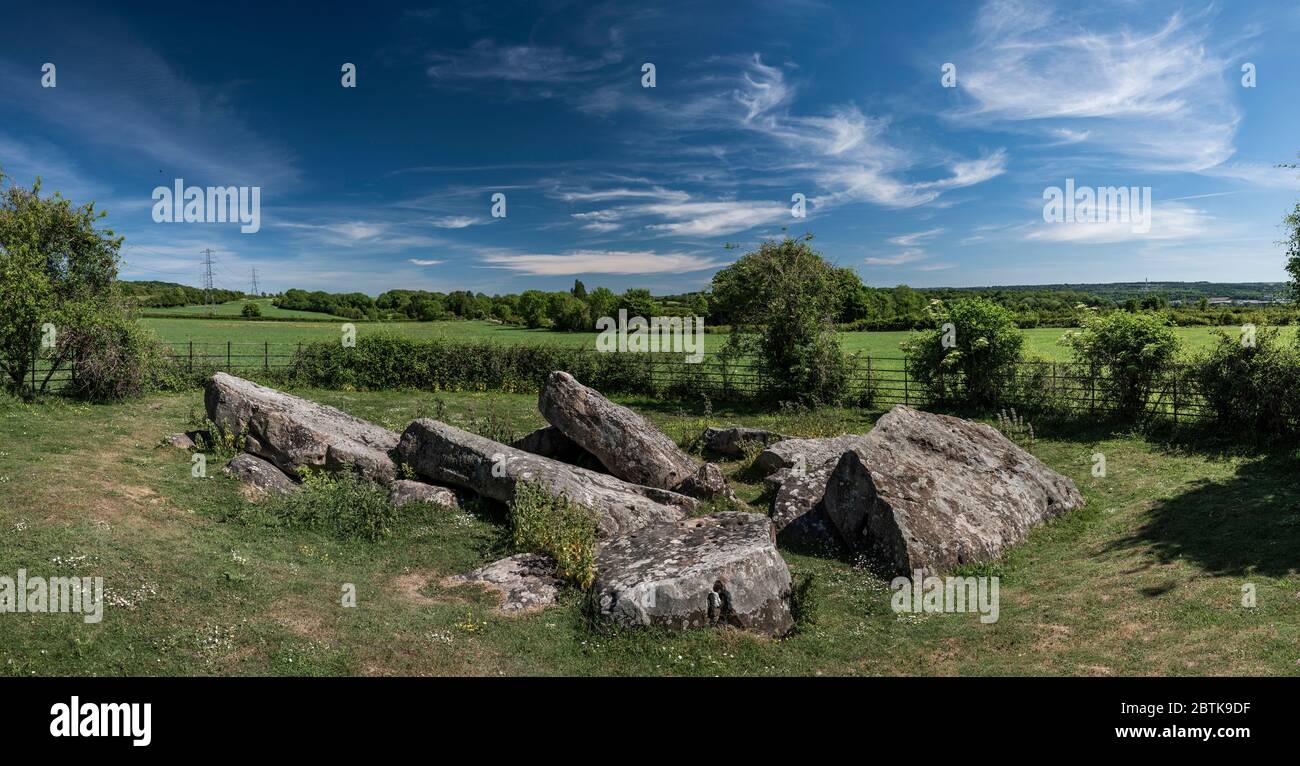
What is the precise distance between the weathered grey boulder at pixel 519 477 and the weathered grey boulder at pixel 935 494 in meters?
3.23

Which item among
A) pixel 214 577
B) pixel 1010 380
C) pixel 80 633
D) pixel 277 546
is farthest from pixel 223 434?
pixel 1010 380

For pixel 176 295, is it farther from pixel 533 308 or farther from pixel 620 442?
pixel 620 442

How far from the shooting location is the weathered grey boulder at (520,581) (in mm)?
9719

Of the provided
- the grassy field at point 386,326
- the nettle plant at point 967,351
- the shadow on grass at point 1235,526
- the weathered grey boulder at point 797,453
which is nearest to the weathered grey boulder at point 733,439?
the weathered grey boulder at point 797,453

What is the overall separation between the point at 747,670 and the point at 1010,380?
1872 cm

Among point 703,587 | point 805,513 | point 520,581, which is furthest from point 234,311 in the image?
point 703,587

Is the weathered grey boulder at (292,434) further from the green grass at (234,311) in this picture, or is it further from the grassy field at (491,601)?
the green grass at (234,311)

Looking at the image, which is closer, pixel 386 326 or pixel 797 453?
pixel 797 453

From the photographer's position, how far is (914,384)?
88.5ft

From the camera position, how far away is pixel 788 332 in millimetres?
27156

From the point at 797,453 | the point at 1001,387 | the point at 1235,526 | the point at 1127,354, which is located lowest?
the point at 1235,526

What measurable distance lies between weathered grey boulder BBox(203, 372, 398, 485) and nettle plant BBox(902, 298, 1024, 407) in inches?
697

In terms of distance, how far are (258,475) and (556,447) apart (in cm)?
608
